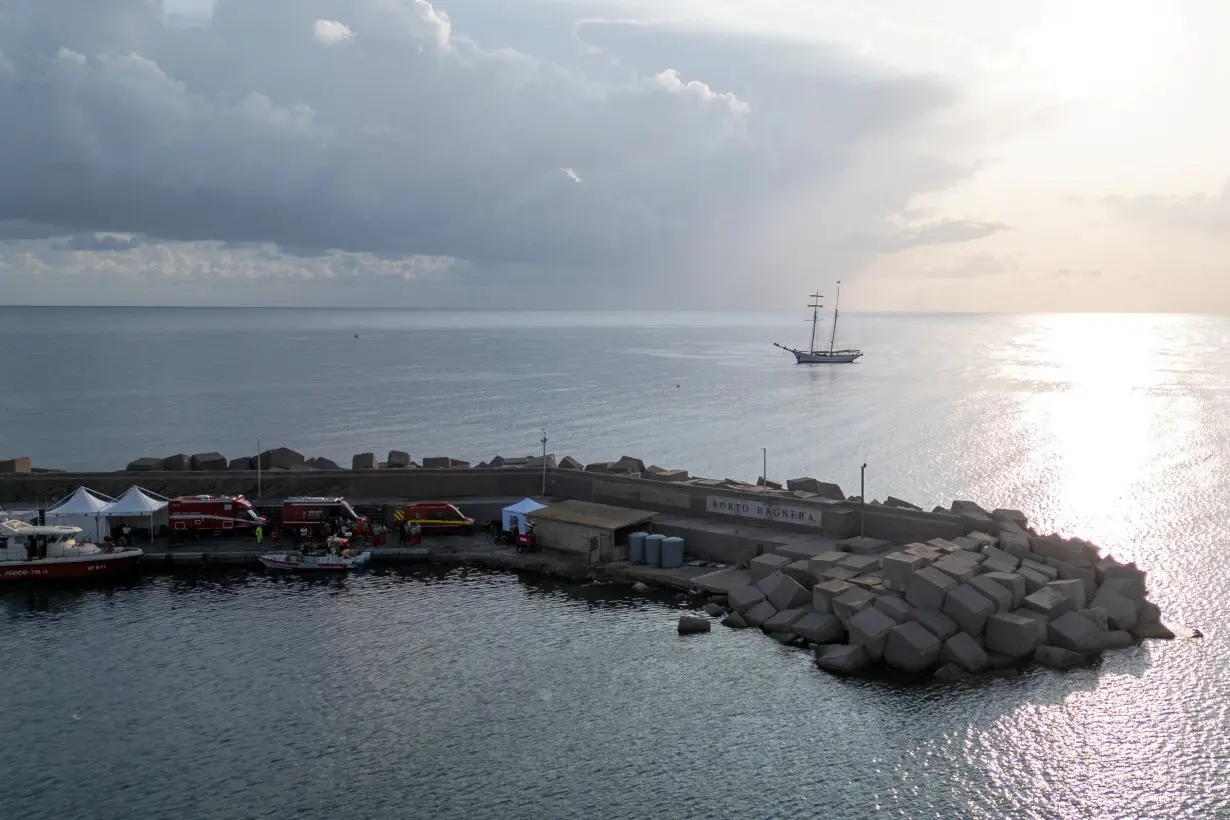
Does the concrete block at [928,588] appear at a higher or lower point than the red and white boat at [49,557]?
higher

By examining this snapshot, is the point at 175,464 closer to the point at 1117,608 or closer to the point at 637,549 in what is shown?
the point at 637,549

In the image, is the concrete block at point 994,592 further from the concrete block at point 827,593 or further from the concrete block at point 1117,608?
the concrete block at point 827,593

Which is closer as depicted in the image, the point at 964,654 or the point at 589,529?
the point at 964,654

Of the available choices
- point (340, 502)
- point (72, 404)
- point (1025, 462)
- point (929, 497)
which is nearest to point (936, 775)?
point (340, 502)

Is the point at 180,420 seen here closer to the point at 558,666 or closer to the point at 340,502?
the point at 340,502

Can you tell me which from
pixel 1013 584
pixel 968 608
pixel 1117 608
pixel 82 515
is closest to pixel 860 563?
pixel 968 608

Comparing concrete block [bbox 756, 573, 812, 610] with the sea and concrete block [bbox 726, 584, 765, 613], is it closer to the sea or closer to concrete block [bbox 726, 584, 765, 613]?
concrete block [bbox 726, 584, 765, 613]

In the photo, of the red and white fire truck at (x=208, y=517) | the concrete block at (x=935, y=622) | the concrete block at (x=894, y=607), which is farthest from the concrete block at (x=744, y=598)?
the red and white fire truck at (x=208, y=517)
